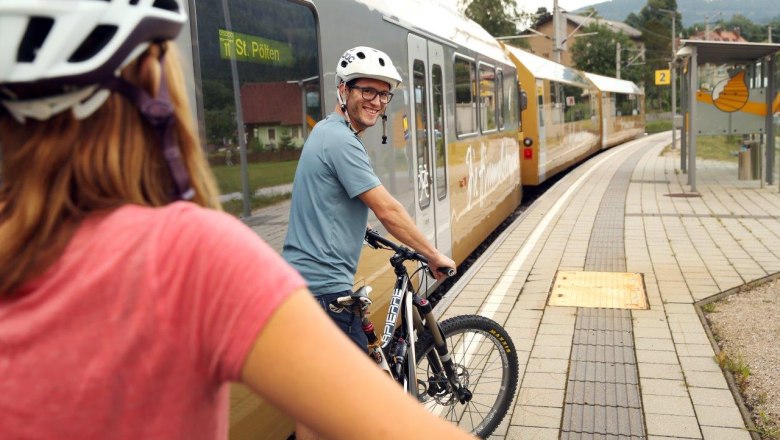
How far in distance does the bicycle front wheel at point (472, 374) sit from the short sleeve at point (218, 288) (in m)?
2.73

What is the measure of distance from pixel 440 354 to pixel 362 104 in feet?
4.26

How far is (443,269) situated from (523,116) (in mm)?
13291

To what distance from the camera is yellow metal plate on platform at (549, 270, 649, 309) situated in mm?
6652

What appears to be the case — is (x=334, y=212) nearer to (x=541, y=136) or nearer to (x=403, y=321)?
(x=403, y=321)

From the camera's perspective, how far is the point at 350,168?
290cm

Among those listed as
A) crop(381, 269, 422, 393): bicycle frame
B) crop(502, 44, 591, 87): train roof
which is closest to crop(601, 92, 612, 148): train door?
crop(502, 44, 591, 87): train roof

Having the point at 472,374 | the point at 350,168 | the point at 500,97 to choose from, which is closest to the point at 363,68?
the point at 350,168

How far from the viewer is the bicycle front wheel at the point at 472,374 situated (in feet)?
12.2

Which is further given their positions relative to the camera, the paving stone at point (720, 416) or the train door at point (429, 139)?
the train door at point (429, 139)

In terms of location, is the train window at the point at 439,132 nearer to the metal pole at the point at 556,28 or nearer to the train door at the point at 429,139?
the train door at the point at 429,139

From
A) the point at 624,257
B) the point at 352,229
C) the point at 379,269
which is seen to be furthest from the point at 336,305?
the point at 624,257

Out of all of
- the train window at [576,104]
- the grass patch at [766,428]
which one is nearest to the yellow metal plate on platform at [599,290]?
the grass patch at [766,428]

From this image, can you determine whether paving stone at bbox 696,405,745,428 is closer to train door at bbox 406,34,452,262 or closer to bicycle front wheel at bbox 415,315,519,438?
bicycle front wheel at bbox 415,315,519,438

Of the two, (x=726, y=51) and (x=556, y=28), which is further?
(x=556, y=28)
